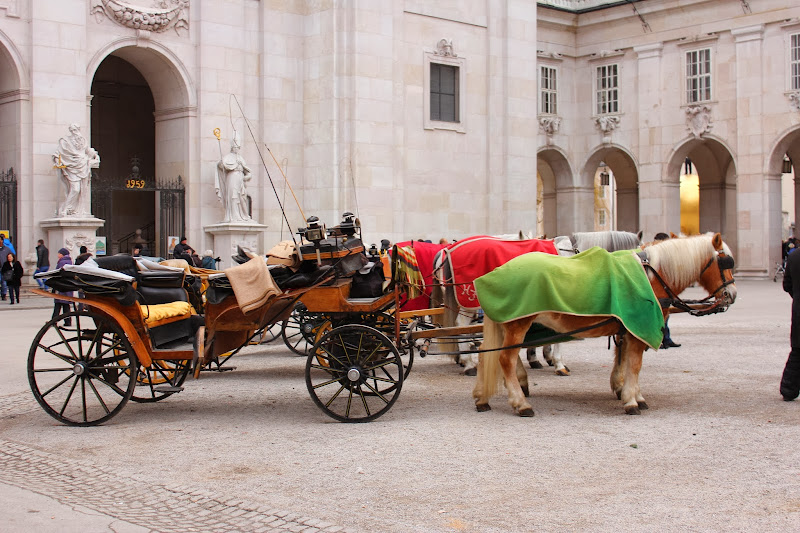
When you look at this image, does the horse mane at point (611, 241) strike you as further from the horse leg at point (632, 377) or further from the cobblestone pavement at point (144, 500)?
the cobblestone pavement at point (144, 500)

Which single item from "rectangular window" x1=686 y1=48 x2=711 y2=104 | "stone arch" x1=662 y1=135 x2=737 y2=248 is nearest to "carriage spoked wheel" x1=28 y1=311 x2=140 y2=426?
"rectangular window" x1=686 y1=48 x2=711 y2=104

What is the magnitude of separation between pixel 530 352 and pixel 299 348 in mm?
3921

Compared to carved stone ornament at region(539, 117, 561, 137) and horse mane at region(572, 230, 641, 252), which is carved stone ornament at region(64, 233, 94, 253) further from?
carved stone ornament at region(539, 117, 561, 137)

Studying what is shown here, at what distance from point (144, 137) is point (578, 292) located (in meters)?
24.6

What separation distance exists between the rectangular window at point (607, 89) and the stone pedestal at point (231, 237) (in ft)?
60.2

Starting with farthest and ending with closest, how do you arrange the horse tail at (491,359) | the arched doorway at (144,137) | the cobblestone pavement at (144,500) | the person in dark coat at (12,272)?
the arched doorway at (144,137) < the person in dark coat at (12,272) < the horse tail at (491,359) < the cobblestone pavement at (144,500)

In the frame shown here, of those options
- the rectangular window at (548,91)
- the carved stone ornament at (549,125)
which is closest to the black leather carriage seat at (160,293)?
the carved stone ornament at (549,125)

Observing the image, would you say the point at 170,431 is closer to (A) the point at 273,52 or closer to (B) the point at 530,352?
(B) the point at 530,352

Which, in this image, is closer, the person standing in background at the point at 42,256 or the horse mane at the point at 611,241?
the horse mane at the point at 611,241

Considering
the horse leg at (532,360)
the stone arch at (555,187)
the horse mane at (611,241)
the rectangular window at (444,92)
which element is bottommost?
the horse leg at (532,360)

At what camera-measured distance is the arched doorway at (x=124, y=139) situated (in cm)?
2827

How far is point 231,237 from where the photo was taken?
76.7 ft

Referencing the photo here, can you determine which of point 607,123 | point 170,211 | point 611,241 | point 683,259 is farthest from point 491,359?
point 607,123

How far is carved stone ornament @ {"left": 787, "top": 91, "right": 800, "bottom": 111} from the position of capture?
31844mm
